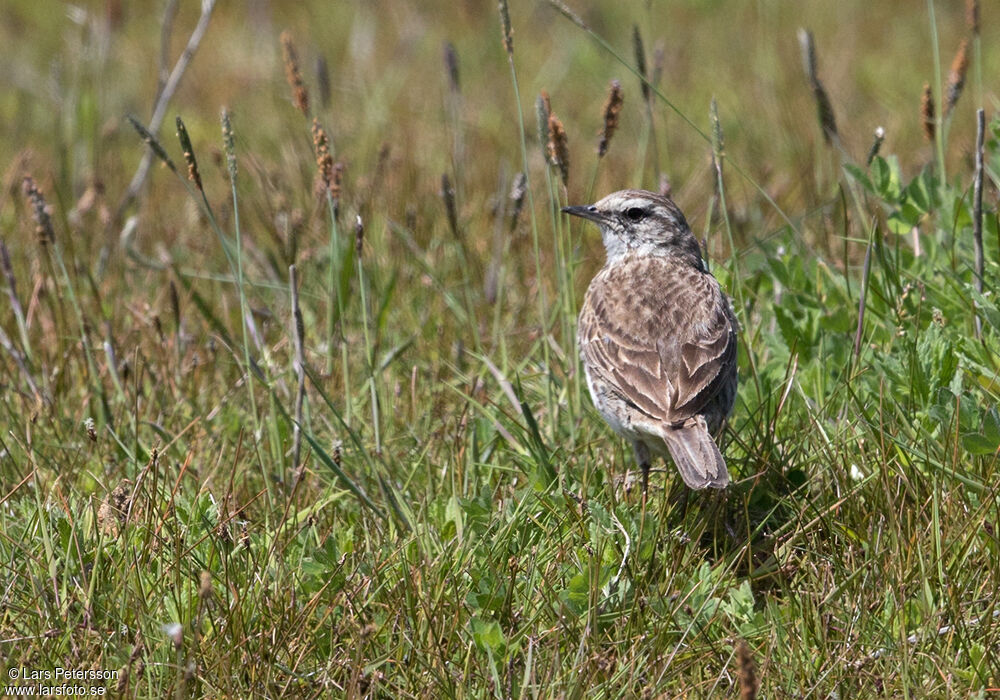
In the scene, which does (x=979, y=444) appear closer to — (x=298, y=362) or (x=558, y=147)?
(x=558, y=147)

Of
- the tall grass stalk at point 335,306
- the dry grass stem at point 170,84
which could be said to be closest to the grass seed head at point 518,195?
the tall grass stalk at point 335,306

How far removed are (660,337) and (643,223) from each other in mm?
966

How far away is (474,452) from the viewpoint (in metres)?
4.36

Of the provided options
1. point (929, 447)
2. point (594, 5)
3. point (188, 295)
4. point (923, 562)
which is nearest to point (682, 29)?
point (594, 5)

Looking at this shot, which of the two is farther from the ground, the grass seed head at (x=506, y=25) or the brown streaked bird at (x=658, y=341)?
the grass seed head at (x=506, y=25)

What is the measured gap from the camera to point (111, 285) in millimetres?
6352

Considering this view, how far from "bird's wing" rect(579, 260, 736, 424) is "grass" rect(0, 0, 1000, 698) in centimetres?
16

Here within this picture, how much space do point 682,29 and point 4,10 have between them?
669 centimetres

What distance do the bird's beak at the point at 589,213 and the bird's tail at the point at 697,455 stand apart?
1.44 m

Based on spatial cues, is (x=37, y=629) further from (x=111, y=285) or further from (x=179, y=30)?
(x=179, y=30)

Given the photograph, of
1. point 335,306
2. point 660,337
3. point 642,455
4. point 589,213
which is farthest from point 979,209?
point 335,306

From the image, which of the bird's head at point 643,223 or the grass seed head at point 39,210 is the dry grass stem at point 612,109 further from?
the grass seed head at point 39,210

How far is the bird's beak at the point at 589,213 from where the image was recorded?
205 inches

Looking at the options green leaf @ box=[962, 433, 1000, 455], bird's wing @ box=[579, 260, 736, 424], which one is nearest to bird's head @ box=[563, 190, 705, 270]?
bird's wing @ box=[579, 260, 736, 424]
